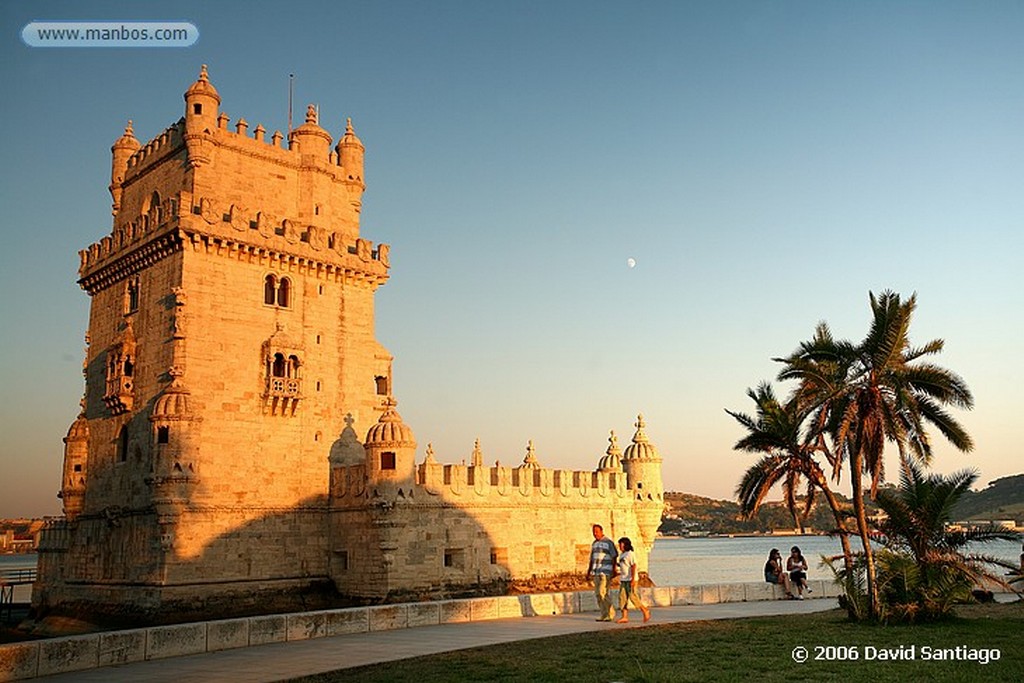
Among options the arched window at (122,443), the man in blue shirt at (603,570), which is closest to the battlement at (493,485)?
the arched window at (122,443)

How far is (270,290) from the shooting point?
35.0 meters

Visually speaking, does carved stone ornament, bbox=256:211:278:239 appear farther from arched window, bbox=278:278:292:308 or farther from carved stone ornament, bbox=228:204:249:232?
arched window, bbox=278:278:292:308

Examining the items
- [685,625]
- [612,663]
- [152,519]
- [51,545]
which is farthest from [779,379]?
[51,545]

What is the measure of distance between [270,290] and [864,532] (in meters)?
23.4

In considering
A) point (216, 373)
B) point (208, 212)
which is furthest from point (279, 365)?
point (208, 212)

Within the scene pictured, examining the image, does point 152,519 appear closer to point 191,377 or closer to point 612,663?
point 191,377

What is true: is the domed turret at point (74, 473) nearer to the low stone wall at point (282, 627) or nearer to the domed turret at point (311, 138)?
the domed turret at point (311, 138)

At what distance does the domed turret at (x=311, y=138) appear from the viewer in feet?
123

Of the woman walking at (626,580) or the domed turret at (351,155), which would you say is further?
the domed turret at (351,155)

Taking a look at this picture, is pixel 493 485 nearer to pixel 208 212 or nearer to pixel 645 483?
pixel 645 483

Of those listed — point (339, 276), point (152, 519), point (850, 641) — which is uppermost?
point (339, 276)

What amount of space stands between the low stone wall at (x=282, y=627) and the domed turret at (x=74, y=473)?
72.0 ft

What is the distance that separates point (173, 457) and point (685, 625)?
1953cm

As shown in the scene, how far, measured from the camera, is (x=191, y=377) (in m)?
32.0
